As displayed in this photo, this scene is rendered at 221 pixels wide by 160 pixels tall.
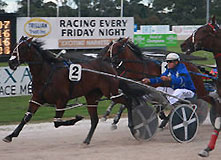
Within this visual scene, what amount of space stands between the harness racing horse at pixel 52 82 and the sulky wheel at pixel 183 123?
1034mm

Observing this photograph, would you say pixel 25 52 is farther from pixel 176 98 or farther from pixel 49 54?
pixel 176 98

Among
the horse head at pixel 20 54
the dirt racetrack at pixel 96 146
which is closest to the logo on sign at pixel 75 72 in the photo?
the horse head at pixel 20 54

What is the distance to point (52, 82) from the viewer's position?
24.2ft

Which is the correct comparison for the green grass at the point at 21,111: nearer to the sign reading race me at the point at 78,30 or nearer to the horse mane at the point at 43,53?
the horse mane at the point at 43,53

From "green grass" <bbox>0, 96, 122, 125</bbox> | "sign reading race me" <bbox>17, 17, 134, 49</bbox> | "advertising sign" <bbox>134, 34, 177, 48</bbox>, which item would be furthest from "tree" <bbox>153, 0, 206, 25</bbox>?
"green grass" <bbox>0, 96, 122, 125</bbox>

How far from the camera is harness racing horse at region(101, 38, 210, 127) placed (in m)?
8.91

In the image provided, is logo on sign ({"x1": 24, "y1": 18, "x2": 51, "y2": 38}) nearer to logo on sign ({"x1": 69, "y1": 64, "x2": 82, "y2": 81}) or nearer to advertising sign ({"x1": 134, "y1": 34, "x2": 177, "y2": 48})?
logo on sign ({"x1": 69, "y1": 64, "x2": 82, "y2": 81})

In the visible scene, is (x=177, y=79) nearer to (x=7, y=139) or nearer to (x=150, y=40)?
(x=7, y=139)

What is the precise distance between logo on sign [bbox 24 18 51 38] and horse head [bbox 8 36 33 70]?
9996 mm

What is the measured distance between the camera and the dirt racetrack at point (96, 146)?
21.8 ft

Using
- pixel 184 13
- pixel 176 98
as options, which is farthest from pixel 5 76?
pixel 184 13

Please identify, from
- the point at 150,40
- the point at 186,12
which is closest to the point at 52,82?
the point at 150,40

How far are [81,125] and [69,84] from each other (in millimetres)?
2098

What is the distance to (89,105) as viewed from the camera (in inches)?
304
